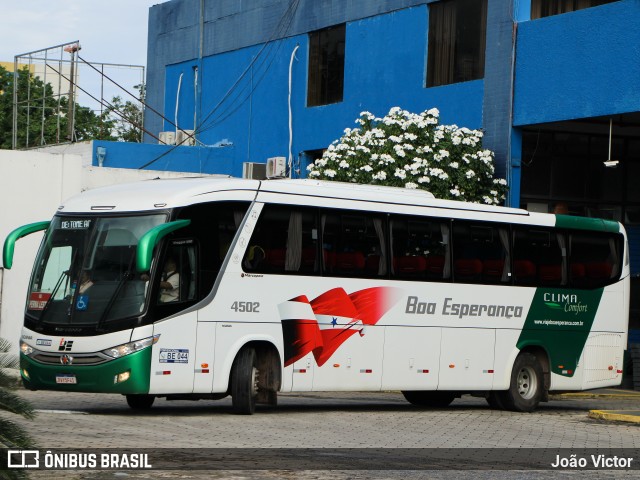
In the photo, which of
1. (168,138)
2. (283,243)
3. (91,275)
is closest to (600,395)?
(283,243)

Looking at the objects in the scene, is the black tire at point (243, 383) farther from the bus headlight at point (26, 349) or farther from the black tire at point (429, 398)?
the black tire at point (429, 398)

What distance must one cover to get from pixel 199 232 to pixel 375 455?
536 centimetres

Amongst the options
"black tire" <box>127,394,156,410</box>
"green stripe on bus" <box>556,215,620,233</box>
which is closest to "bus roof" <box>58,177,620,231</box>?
"black tire" <box>127,394,156,410</box>

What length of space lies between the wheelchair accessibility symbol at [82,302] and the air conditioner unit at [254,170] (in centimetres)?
1866

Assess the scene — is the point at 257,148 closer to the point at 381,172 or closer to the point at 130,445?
the point at 381,172

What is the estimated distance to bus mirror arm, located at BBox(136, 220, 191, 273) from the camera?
52.5 ft

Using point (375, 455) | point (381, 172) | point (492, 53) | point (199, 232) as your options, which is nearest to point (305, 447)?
point (375, 455)

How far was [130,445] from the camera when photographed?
13031mm

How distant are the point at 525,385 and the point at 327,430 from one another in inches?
252

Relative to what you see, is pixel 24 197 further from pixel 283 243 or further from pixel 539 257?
pixel 539 257

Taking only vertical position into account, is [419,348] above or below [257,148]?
below

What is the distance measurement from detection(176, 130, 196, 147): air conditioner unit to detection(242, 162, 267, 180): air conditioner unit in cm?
492

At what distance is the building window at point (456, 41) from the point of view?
29.6m

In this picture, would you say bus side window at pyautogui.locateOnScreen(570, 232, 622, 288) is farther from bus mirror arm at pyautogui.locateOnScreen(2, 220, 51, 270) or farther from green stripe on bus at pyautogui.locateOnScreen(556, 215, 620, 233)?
bus mirror arm at pyautogui.locateOnScreen(2, 220, 51, 270)
